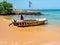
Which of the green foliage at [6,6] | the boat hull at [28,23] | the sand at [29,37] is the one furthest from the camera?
the green foliage at [6,6]

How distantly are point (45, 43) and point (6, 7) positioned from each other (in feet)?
142

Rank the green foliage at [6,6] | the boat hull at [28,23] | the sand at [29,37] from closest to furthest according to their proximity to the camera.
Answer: the sand at [29,37]
the boat hull at [28,23]
the green foliage at [6,6]

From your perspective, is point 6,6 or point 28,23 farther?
point 6,6

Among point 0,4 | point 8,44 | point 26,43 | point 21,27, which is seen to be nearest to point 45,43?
point 26,43

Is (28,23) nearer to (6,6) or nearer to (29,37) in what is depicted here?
(29,37)

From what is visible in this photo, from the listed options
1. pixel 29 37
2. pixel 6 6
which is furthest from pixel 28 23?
pixel 6 6

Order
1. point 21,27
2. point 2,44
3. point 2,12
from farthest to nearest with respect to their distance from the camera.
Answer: point 2,12
point 21,27
point 2,44

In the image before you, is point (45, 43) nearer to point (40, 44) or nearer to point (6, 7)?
point (40, 44)

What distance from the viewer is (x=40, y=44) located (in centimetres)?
1302

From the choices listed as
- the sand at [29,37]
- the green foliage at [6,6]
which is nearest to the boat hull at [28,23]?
the sand at [29,37]

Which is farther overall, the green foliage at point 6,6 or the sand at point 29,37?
the green foliage at point 6,6

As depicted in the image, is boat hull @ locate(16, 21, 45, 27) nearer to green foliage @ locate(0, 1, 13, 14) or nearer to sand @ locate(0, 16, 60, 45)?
sand @ locate(0, 16, 60, 45)

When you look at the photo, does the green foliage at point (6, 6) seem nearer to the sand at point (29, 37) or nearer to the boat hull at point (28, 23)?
the boat hull at point (28, 23)

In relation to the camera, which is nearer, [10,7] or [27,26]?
[27,26]
